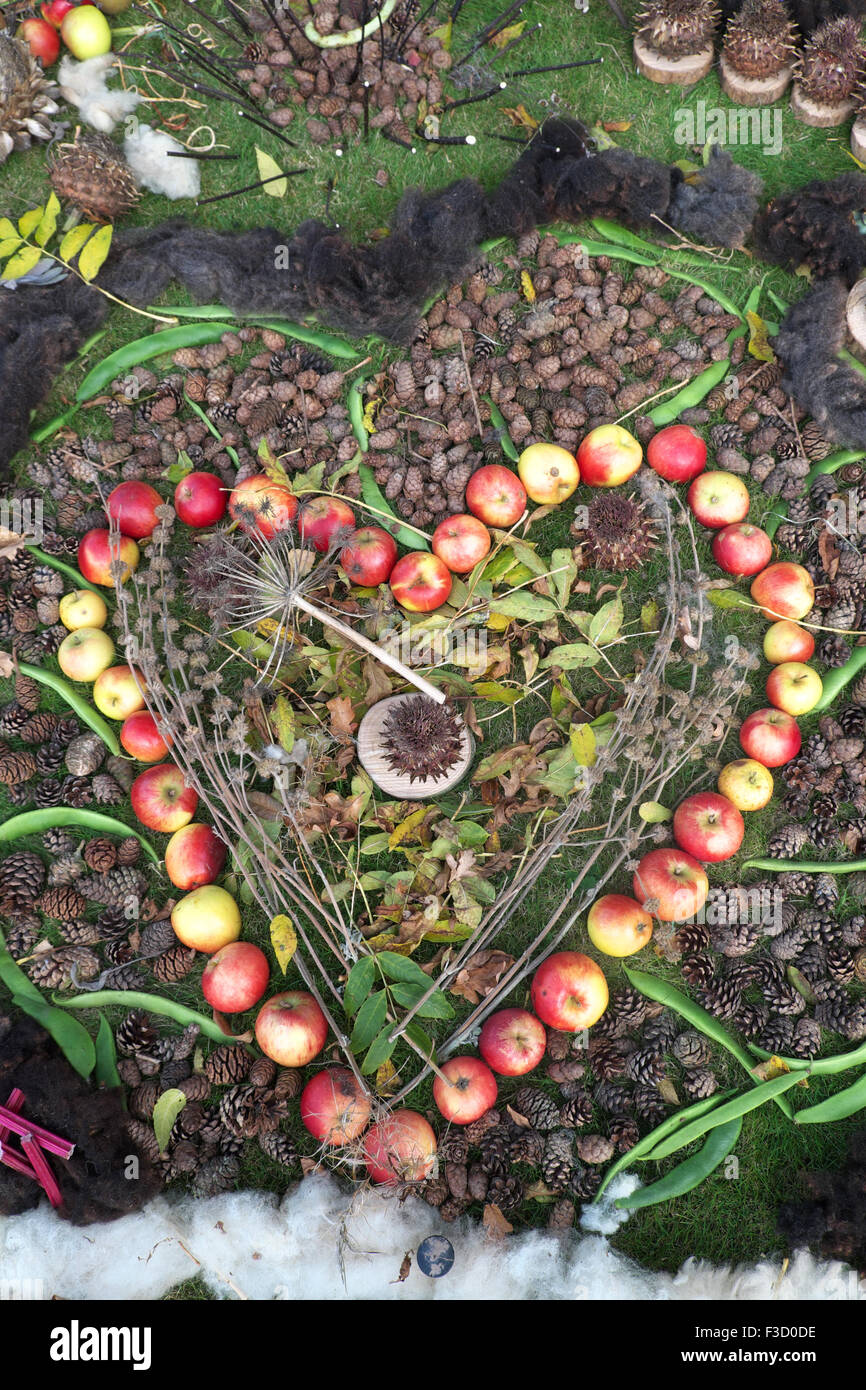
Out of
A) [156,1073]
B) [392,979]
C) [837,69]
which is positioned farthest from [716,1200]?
[837,69]

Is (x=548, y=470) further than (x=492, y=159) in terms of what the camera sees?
No

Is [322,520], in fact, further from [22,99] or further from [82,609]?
[22,99]

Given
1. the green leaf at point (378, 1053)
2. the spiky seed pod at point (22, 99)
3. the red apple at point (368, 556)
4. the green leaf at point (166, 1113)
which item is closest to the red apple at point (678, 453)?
the red apple at point (368, 556)

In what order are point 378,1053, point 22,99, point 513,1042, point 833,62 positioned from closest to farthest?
point 378,1053
point 513,1042
point 833,62
point 22,99

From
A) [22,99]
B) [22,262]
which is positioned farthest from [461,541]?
[22,99]

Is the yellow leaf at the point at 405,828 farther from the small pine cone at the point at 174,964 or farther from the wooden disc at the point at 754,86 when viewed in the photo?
the wooden disc at the point at 754,86
